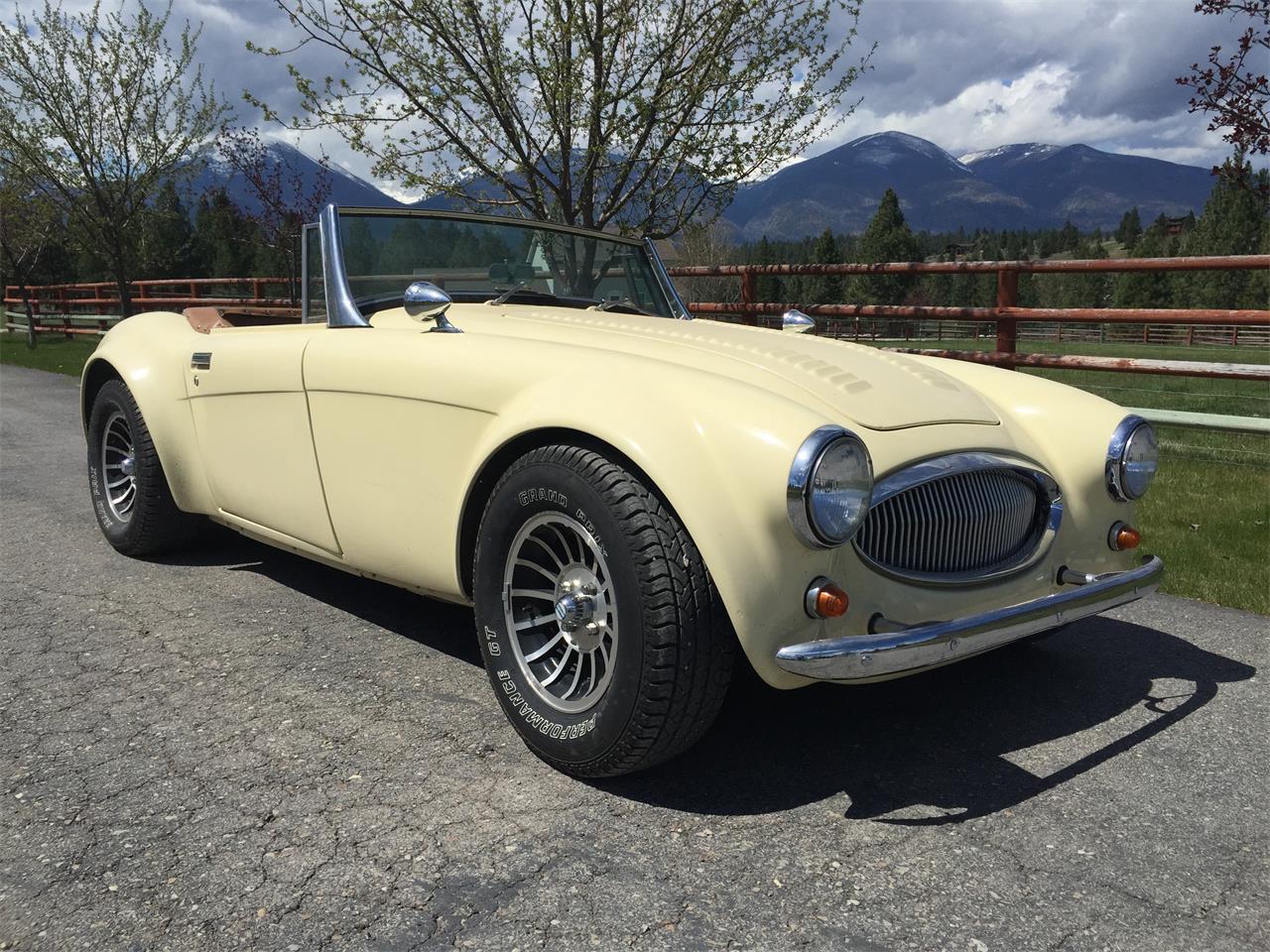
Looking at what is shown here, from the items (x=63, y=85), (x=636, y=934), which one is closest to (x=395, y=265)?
(x=636, y=934)

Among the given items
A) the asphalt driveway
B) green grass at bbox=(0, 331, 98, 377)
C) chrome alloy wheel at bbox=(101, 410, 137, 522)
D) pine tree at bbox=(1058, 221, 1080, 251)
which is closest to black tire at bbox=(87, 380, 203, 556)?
chrome alloy wheel at bbox=(101, 410, 137, 522)

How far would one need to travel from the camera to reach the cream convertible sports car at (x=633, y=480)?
2.18 m

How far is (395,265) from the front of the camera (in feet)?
11.8

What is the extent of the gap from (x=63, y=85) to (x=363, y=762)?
689 inches

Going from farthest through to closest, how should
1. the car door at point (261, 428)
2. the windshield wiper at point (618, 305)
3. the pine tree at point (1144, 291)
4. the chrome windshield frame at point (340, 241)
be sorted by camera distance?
the pine tree at point (1144, 291) → the windshield wiper at point (618, 305) → the chrome windshield frame at point (340, 241) → the car door at point (261, 428)

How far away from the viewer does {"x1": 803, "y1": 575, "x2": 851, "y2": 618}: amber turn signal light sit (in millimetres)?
2156

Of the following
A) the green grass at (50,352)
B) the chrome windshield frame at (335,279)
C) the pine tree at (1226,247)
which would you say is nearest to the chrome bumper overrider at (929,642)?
the chrome windshield frame at (335,279)

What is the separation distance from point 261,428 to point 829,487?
214cm

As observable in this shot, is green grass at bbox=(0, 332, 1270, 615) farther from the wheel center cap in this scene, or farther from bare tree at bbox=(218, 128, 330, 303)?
bare tree at bbox=(218, 128, 330, 303)

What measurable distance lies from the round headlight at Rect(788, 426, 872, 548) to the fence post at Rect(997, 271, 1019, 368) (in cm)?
516

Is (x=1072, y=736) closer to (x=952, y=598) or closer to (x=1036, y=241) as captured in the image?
(x=952, y=598)

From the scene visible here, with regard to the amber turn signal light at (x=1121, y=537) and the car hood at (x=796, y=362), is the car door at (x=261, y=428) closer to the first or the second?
the car hood at (x=796, y=362)

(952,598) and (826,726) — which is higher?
(952,598)

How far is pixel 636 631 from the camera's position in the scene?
7.29ft
